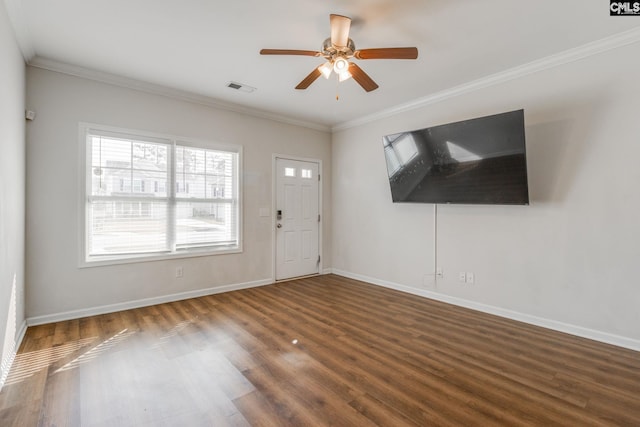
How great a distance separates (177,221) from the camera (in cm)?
398

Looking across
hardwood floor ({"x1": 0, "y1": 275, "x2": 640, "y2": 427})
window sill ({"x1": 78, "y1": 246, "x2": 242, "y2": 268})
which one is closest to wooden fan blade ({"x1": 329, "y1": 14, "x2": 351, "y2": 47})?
hardwood floor ({"x1": 0, "y1": 275, "x2": 640, "y2": 427})

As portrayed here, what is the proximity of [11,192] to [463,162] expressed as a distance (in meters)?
4.14

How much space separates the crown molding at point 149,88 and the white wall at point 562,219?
225 cm

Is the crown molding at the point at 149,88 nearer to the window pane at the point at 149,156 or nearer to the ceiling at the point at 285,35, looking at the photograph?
the ceiling at the point at 285,35

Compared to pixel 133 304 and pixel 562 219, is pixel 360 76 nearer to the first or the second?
pixel 562 219

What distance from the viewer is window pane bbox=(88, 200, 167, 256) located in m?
3.41

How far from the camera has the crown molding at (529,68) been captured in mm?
2631

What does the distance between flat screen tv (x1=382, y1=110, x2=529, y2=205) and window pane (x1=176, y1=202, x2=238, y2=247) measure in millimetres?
2390

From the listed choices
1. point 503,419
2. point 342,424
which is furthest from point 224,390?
point 503,419

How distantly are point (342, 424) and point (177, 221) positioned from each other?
10.5 ft

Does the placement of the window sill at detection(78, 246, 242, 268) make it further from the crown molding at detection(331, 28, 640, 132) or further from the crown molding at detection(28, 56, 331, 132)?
the crown molding at detection(331, 28, 640, 132)

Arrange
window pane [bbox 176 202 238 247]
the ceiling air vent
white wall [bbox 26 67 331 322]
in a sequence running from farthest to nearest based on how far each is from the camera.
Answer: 1. window pane [bbox 176 202 238 247]
2. the ceiling air vent
3. white wall [bbox 26 67 331 322]

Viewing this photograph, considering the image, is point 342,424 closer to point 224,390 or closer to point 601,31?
point 224,390

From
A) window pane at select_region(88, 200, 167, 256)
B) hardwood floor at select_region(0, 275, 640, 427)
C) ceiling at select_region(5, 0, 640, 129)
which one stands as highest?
ceiling at select_region(5, 0, 640, 129)
